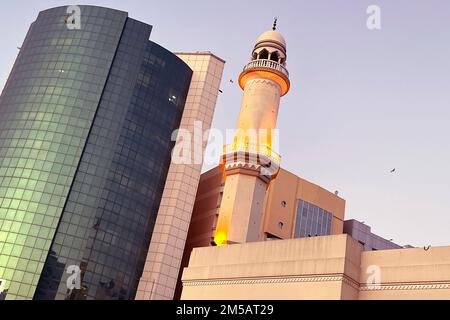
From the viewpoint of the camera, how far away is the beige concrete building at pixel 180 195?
2992 inches

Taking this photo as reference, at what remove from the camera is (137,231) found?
77625 millimetres

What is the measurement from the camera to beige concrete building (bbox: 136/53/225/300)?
76.0 m

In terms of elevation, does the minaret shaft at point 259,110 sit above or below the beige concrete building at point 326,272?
above

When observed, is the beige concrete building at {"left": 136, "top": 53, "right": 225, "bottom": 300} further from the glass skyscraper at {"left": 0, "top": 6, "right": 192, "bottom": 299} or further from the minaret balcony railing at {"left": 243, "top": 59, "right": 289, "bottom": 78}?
the minaret balcony railing at {"left": 243, "top": 59, "right": 289, "bottom": 78}

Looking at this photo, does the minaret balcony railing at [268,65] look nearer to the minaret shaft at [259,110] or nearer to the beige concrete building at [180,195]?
the minaret shaft at [259,110]

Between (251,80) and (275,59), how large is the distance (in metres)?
3.13

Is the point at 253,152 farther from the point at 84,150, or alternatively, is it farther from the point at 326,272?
the point at 84,150

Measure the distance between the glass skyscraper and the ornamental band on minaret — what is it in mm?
38298

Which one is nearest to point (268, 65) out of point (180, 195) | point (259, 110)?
point (259, 110)

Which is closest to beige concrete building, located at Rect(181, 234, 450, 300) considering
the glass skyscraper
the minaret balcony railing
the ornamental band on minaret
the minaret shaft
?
the ornamental band on minaret

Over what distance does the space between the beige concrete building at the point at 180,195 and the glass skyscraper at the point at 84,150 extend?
1.37m

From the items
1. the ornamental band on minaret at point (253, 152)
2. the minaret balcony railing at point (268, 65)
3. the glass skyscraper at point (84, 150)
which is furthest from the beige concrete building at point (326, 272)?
the glass skyscraper at point (84, 150)

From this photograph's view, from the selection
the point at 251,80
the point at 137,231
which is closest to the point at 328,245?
the point at 251,80
